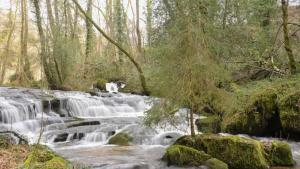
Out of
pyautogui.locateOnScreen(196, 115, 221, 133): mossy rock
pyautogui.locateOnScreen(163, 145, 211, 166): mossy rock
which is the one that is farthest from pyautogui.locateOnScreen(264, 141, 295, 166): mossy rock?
pyautogui.locateOnScreen(196, 115, 221, 133): mossy rock

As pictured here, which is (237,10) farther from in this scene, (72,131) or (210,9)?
(72,131)

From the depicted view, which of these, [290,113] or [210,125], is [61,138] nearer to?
[210,125]

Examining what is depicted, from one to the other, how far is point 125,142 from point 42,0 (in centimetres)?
1615

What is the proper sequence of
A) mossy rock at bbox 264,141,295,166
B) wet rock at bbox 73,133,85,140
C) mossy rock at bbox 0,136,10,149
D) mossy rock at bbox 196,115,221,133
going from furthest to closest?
mossy rock at bbox 196,115,221,133
wet rock at bbox 73,133,85,140
mossy rock at bbox 264,141,295,166
mossy rock at bbox 0,136,10,149

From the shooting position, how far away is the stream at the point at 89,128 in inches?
425

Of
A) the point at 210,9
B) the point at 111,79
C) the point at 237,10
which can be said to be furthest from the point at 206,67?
the point at 111,79

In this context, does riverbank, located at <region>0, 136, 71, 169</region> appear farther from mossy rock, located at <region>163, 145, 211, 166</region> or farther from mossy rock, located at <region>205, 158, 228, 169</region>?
mossy rock, located at <region>205, 158, 228, 169</region>

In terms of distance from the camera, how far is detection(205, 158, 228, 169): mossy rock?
9.08 metres

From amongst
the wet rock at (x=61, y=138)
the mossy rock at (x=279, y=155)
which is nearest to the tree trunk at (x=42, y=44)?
the wet rock at (x=61, y=138)

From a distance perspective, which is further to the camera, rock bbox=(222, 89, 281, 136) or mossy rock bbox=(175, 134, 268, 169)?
rock bbox=(222, 89, 281, 136)

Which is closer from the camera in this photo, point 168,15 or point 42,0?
point 168,15

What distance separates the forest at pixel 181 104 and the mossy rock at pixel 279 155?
24 mm

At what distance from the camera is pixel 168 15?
17875 mm

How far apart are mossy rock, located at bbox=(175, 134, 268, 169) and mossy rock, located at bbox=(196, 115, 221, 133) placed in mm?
3928
